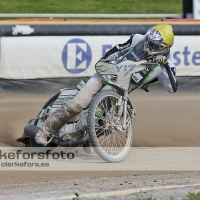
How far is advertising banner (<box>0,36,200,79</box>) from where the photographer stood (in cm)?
1216

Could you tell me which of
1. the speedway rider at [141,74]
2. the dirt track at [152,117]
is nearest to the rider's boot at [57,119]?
the speedway rider at [141,74]

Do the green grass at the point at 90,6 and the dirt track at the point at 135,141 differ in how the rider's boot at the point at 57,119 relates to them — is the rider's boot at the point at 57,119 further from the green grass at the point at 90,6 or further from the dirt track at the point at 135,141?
the green grass at the point at 90,6

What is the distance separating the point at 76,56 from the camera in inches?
483

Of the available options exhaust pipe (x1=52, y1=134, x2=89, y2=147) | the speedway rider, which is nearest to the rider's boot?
the speedway rider

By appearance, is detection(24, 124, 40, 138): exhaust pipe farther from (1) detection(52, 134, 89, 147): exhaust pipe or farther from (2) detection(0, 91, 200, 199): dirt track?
(2) detection(0, 91, 200, 199): dirt track

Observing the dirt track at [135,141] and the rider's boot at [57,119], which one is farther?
the rider's boot at [57,119]

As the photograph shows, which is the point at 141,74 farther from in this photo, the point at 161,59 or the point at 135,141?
the point at 135,141

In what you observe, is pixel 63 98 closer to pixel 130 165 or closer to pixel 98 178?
pixel 130 165

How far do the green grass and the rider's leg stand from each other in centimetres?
1809

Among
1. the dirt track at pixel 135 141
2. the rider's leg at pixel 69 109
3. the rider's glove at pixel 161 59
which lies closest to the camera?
the dirt track at pixel 135 141

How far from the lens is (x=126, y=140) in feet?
26.7

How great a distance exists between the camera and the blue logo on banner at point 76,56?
12.2 metres

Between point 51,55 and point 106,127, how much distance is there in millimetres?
4843

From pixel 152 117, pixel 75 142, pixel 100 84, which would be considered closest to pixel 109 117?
pixel 100 84
